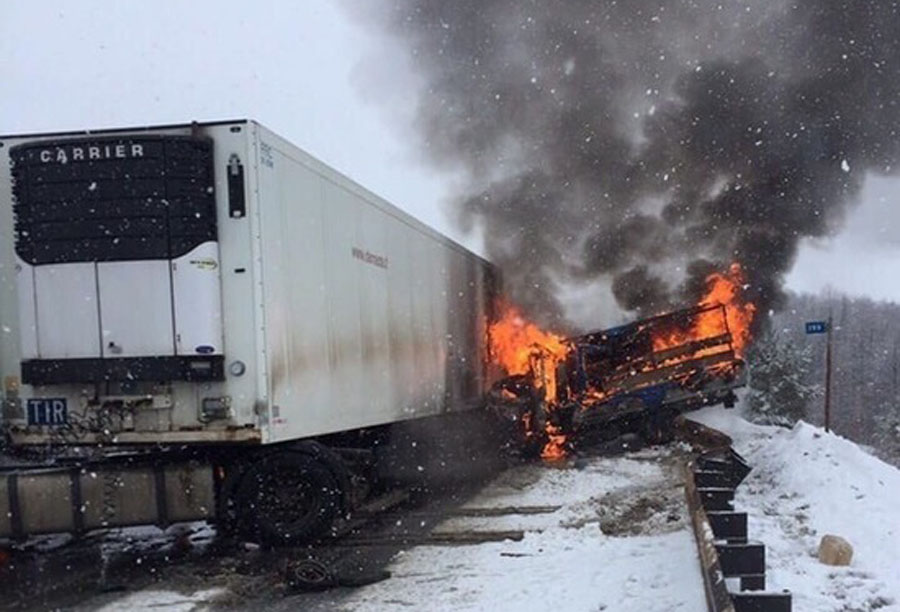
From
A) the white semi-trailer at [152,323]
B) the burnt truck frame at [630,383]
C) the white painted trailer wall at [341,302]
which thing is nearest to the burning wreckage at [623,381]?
the burnt truck frame at [630,383]

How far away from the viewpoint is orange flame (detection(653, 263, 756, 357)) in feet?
50.0

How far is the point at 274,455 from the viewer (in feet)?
26.2

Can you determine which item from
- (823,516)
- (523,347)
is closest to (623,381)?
(523,347)

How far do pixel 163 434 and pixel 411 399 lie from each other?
4.54 m

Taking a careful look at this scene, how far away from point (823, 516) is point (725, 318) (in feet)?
23.4

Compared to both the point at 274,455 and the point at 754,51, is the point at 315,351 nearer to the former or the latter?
the point at 274,455

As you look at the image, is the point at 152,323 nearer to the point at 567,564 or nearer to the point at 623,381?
the point at 567,564

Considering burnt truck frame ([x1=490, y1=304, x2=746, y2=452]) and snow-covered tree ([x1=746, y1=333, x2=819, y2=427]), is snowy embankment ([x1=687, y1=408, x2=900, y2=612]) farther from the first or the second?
snow-covered tree ([x1=746, y1=333, x2=819, y2=427])

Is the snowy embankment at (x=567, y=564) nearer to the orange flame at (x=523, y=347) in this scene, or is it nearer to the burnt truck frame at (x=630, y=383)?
the burnt truck frame at (x=630, y=383)

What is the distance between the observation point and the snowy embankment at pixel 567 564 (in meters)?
6.06

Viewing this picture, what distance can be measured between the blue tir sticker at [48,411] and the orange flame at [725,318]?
10207mm

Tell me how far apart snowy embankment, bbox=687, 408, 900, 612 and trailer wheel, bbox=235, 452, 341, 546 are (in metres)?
3.67

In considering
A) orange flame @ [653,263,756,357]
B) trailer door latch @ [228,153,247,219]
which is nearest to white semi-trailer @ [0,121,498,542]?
trailer door latch @ [228,153,247,219]

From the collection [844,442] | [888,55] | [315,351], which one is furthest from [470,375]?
[888,55]
